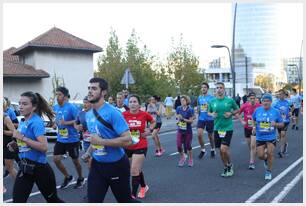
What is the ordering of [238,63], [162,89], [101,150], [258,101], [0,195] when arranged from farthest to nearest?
[238,63]
[162,89]
[258,101]
[0,195]
[101,150]

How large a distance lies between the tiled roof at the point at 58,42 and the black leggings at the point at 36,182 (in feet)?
108

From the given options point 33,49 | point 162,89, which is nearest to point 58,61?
point 33,49

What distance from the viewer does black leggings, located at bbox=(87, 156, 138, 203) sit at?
519 centimetres

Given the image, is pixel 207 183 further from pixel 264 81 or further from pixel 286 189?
pixel 264 81

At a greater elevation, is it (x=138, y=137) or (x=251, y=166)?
(x=138, y=137)

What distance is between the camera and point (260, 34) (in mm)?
159625

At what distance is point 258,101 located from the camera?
12.6 metres

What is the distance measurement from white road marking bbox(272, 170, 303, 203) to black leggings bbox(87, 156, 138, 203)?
3093 millimetres

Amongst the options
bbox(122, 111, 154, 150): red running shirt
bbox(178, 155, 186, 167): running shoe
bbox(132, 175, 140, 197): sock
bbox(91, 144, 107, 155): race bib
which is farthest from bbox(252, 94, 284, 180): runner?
bbox(91, 144, 107, 155): race bib

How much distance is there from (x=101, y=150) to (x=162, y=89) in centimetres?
3731

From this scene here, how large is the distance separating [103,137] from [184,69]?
42.7m

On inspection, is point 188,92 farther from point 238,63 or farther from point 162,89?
point 238,63

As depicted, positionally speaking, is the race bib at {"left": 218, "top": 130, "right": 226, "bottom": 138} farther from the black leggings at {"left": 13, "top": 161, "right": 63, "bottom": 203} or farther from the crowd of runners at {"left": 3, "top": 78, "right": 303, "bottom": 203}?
the black leggings at {"left": 13, "top": 161, "right": 63, "bottom": 203}

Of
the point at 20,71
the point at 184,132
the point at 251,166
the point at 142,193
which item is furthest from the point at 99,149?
the point at 20,71
